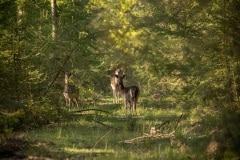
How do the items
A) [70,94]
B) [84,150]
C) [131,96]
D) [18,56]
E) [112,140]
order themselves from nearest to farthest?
[84,150]
[112,140]
[18,56]
[131,96]
[70,94]

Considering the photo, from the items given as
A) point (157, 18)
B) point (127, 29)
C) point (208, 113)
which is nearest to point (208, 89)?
point (208, 113)

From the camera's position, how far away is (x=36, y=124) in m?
16.3

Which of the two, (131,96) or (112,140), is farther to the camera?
(131,96)

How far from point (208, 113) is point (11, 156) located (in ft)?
19.7

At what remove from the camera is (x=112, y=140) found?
1461 centimetres

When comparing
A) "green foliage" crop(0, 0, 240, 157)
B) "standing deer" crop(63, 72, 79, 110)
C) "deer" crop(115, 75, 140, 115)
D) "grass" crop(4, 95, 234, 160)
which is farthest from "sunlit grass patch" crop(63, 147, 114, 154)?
"deer" crop(115, 75, 140, 115)

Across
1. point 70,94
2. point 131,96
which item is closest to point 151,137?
point 131,96

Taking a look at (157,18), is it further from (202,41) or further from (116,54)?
(116,54)

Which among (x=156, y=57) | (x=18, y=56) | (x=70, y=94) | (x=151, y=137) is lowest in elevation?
(x=151, y=137)

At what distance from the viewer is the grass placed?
1193 centimetres

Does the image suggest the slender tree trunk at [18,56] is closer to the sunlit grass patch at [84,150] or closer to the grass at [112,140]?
the grass at [112,140]

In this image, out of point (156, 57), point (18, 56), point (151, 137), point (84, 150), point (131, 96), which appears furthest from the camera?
point (131, 96)

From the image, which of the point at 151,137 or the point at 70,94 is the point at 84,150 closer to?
the point at 151,137

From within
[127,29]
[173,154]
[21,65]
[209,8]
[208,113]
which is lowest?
[173,154]
